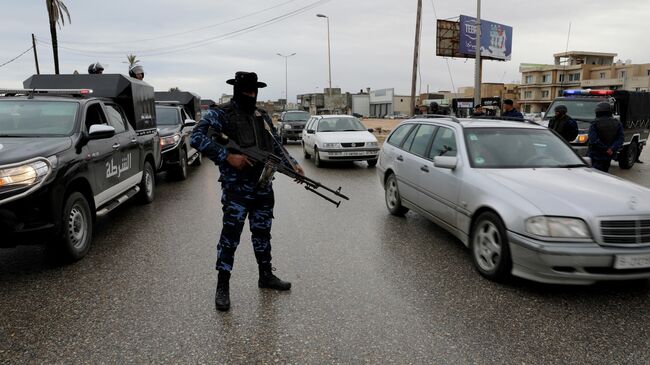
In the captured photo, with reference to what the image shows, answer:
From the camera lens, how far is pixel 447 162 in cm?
497

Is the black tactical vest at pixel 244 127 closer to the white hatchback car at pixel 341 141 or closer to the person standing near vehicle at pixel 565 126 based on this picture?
the person standing near vehicle at pixel 565 126

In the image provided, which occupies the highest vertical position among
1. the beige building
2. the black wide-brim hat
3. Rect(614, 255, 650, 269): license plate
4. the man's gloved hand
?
the beige building

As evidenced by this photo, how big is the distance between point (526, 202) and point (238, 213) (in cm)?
238

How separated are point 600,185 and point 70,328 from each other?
4570 mm

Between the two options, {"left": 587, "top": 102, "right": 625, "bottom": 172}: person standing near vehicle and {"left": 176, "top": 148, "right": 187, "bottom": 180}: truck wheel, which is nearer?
{"left": 587, "top": 102, "right": 625, "bottom": 172}: person standing near vehicle

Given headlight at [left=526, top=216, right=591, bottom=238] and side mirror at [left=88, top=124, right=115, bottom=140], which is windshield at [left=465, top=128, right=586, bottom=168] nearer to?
headlight at [left=526, top=216, right=591, bottom=238]

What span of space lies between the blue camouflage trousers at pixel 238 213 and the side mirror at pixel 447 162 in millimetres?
2111

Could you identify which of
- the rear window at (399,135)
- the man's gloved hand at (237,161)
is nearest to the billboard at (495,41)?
the rear window at (399,135)

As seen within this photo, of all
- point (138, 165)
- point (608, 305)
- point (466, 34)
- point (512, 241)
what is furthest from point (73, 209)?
point (466, 34)

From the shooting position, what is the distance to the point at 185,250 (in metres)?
5.21

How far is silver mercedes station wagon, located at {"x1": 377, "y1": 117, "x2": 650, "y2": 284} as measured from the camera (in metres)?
3.60

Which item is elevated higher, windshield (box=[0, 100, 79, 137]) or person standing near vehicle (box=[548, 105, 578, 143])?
windshield (box=[0, 100, 79, 137])

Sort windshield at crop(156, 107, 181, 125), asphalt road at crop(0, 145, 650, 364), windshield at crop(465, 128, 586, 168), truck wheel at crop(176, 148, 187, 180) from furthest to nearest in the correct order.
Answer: windshield at crop(156, 107, 181, 125)
truck wheel at crop(176, 148, 187, 180)
windshield at crop(465, 128, 586, 168)
asphalt road at crop(0, 145, 650, 364)

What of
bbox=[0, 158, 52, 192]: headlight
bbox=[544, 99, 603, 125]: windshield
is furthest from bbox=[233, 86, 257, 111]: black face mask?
bbox=[544, 99, 603, 125]: windshield
